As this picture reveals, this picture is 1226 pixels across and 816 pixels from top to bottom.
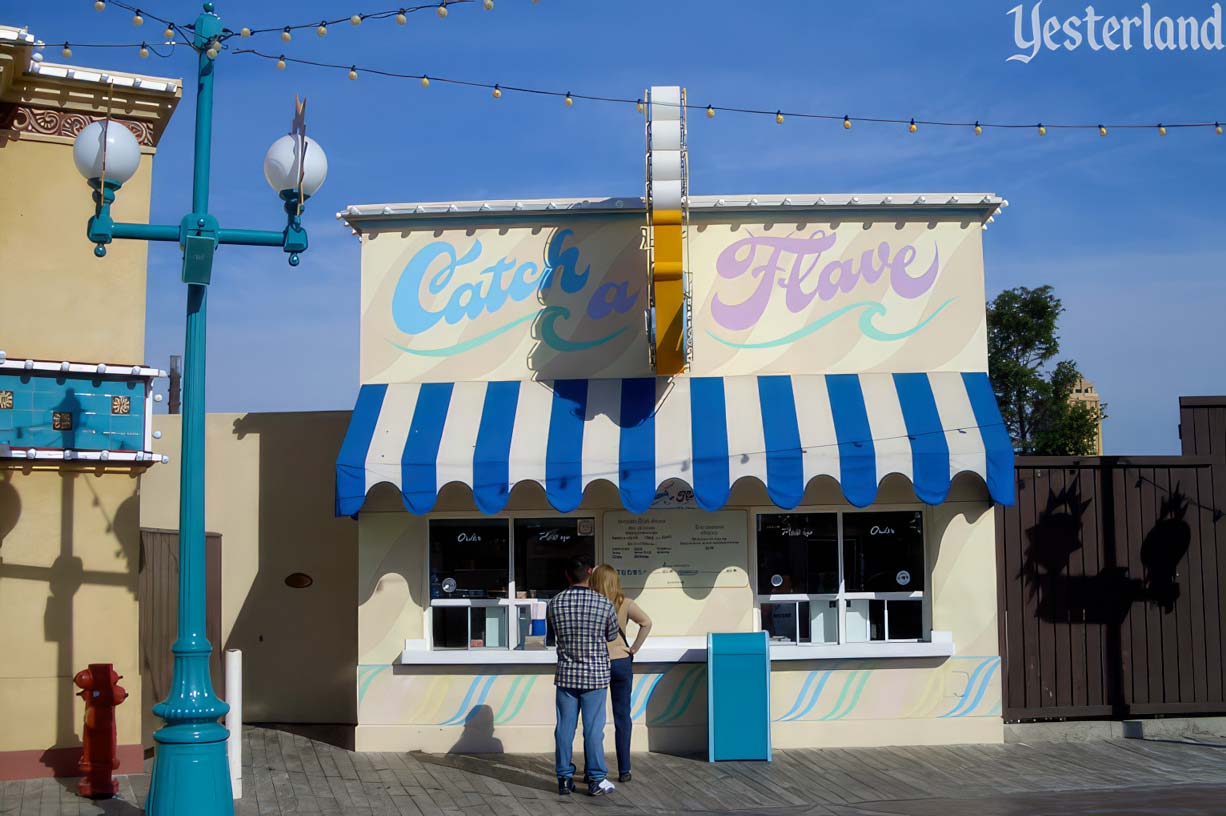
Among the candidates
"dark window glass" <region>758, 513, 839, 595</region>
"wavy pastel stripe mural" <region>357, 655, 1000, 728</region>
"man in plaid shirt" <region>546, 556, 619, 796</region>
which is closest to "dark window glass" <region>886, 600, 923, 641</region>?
"wavy pastel stripe mural" <region>357, 655, 1000, 728</region>

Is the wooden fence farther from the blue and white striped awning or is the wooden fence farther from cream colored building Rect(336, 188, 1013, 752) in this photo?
the blue and white striped awning

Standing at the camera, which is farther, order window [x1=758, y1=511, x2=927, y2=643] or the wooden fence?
the wooden fence

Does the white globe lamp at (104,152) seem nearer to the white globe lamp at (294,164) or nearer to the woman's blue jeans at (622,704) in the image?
the white globe lamp at (294,164)

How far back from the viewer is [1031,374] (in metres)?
40.8

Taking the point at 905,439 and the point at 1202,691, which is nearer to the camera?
the point at 905,439

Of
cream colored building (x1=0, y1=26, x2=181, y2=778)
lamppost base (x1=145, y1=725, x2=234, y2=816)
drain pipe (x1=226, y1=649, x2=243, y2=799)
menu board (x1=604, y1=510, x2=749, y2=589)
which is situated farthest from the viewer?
menu board (x1=604, y1=510, x2=749, y2=589)

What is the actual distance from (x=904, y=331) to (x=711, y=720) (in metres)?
4.09

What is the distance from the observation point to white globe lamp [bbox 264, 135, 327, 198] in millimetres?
7926

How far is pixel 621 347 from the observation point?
468 inches

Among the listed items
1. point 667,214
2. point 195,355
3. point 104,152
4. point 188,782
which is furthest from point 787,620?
point 104,152

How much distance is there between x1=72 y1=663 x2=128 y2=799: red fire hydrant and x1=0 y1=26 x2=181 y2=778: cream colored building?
0.55 metres

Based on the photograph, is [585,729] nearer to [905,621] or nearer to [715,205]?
[905,621]

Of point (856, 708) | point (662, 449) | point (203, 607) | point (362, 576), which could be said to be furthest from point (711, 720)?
point (203, 607)

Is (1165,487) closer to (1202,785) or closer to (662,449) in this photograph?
(1202,785)
